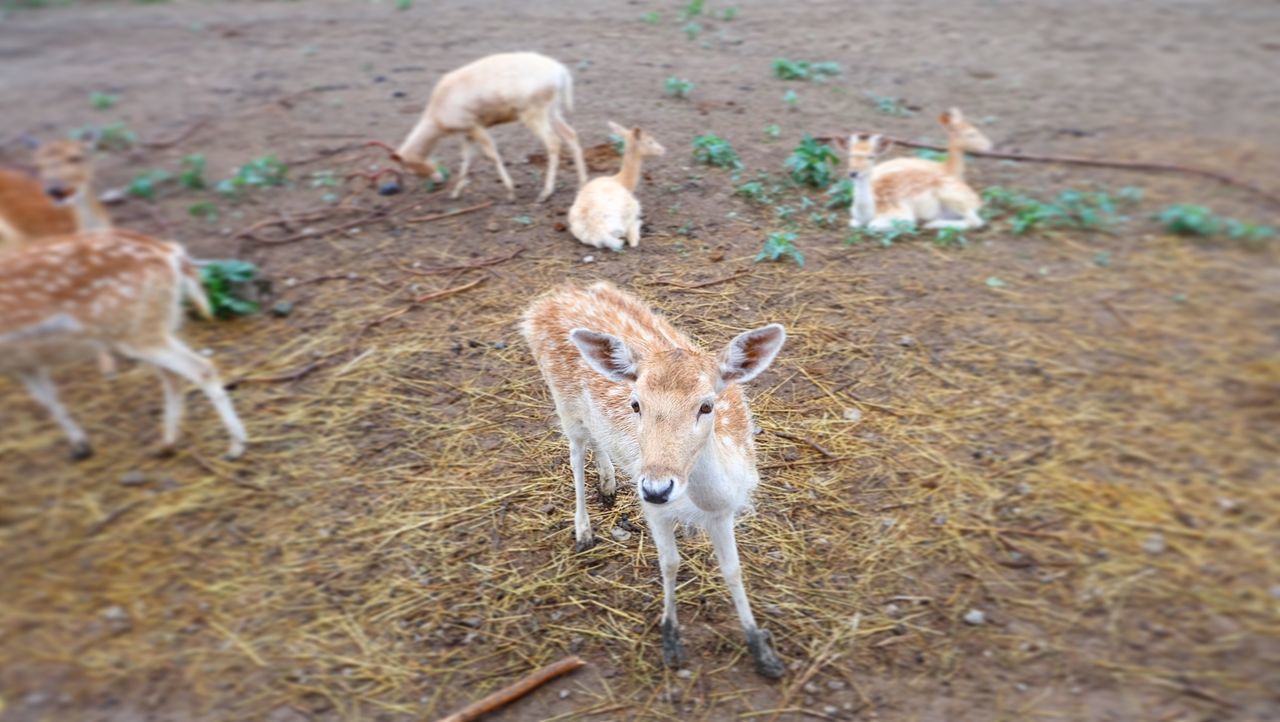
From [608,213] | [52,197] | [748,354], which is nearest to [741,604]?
[748,354]

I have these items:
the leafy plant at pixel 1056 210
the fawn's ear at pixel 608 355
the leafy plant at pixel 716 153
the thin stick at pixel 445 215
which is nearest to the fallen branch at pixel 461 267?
the thin stick at pixel 445 215

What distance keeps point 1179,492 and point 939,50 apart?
773 cm

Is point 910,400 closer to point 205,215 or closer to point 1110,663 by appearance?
point 1110,663

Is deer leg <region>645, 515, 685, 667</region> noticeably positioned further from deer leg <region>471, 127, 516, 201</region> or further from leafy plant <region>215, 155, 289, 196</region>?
leafy plant <region>215, 155, 289, 196</region>

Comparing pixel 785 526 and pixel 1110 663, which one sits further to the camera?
pixel 785 526

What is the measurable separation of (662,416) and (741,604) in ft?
3.28

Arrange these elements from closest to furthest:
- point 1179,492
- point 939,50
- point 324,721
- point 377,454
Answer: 1. point 324,721
2. point 1179,492
3. point 377,454
4. point 939,50

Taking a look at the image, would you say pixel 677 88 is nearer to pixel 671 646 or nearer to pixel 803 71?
pixel 803 71

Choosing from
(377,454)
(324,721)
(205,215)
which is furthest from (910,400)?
(205,215)

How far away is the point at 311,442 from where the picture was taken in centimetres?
428

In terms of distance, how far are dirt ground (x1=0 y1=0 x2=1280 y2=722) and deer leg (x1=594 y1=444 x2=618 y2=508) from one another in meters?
0.09

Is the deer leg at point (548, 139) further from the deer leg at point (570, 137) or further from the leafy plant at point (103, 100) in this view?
the leafy plant at point (103, 100)

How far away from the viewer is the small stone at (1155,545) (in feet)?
11.3

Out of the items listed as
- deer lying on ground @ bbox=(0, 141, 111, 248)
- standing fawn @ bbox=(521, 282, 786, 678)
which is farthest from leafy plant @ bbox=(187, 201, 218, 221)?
standing fawn @ bbox=(521, 282, 786, 678)
